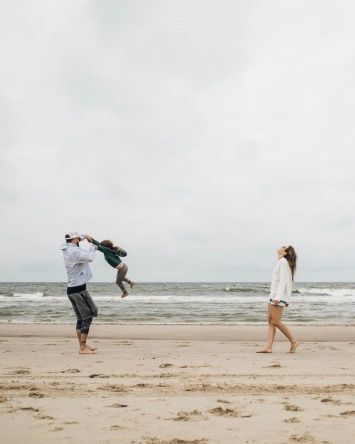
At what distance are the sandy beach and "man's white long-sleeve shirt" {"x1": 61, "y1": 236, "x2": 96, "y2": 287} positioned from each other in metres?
1.24

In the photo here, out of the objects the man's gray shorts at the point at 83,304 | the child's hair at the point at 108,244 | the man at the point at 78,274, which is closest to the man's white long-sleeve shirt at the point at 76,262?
the man at the point at 78,274

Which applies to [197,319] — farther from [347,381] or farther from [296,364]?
[347,381]

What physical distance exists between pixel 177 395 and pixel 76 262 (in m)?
3.60

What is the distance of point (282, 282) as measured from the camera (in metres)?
7.86

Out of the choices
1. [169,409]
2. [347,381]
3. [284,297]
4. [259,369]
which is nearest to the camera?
[169,409]

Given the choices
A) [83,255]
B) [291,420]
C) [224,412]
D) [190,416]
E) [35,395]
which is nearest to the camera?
[291,420]

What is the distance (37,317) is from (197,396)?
15340 millimetres

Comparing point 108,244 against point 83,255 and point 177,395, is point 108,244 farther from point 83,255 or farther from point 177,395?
point 177,395

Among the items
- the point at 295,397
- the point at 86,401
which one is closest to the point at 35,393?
the point at 86,401

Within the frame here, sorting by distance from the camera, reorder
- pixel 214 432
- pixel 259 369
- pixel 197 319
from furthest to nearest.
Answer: pixel 197 319 → pixel 259 369 → pixel 214 432

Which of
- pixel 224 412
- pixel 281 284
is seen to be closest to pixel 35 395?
pixel 224 412

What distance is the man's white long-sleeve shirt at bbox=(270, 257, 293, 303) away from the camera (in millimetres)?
7836

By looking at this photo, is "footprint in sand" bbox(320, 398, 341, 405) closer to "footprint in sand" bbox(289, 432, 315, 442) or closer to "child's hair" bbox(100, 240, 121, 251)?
"footprint in sand" bbox(289, 432, 315, 442)

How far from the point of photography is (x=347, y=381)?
18.1 ft
